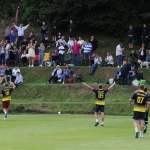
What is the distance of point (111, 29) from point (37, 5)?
21.7 ft

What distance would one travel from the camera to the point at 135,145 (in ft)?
86.5

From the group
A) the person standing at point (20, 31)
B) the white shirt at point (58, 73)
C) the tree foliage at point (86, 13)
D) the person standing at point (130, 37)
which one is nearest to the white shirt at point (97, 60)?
the white shirt at point (58, 73)

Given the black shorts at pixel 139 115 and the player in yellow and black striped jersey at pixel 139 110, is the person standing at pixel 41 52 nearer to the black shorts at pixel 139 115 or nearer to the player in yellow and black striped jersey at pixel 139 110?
the player in yellow and black striped jersey at pixel 139 110

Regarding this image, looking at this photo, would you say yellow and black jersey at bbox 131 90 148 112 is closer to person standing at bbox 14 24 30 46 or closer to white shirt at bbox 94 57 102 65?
white shirt at bbox 94 57 102 65

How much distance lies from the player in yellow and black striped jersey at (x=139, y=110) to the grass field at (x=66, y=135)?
425 mm

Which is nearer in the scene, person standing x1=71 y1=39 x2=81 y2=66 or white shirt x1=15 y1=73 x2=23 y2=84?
white shirt x1=15 y1=73 x2=23 y2=84

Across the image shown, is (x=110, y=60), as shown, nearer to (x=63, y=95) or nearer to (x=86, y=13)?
(x=63, y=95)

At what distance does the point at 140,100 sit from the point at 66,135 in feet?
11.8

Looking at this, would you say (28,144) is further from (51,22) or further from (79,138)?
(51,22)

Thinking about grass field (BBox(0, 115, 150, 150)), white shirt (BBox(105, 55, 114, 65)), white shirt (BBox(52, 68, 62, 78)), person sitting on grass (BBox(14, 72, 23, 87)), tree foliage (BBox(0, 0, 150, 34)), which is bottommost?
grass field (BBox(0, 115, 150, 150))

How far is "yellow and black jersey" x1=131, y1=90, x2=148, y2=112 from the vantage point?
29641mm

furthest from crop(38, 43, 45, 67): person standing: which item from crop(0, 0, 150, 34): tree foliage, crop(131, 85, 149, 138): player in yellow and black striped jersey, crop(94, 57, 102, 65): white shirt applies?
crop(131, 85, 149, 138): player in yellow and black striped jersey

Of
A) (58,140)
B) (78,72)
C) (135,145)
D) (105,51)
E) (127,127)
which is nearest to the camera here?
(135,145)

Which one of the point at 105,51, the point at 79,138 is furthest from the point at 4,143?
the point at 105,51
